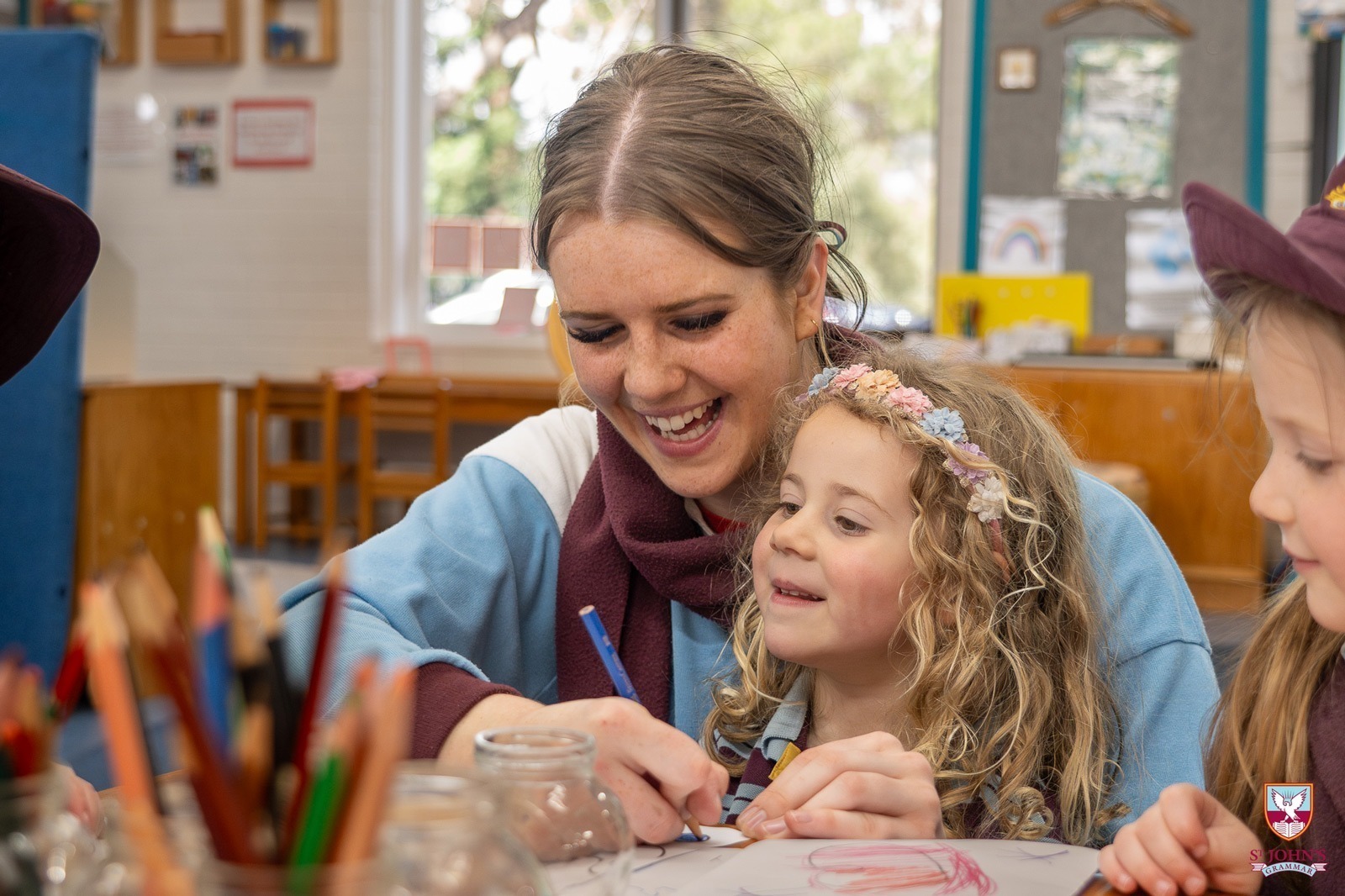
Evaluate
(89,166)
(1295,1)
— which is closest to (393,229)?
(89,166)

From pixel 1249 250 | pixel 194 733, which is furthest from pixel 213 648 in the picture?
pixel 1249 250

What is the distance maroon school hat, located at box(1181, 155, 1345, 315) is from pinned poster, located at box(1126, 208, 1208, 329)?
4.24 metres

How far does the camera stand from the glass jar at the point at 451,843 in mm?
407

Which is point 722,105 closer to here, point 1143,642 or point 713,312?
point 713,312

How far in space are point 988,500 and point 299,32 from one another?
5.30 m

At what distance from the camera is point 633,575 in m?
1.40

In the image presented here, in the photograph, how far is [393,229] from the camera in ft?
19.1

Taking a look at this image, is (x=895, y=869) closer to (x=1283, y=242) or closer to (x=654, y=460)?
(x=1283, y=242)

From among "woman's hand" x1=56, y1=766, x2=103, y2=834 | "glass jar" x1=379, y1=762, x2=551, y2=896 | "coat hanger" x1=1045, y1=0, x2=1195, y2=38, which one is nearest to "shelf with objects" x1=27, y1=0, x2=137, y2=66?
"coat hanger" x1=1045, y1=0, x2=1195, y2=38

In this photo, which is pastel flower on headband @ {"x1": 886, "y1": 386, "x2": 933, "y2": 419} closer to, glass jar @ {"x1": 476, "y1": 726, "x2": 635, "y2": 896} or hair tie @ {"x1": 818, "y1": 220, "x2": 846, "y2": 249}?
hair tie @ {"x1": 818, "y1": 220, "x2": 846, "y2": 249}

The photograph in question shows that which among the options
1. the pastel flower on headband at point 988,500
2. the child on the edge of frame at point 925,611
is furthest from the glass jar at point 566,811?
the pastel flower on headband at point 988,500

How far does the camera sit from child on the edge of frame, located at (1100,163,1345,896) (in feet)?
2.47

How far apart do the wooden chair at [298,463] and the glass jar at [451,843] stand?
5.08 meters

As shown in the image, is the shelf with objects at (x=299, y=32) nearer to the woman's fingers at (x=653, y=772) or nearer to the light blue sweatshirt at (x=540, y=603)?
the light blue sweatshirt at (x=540, y=603)
